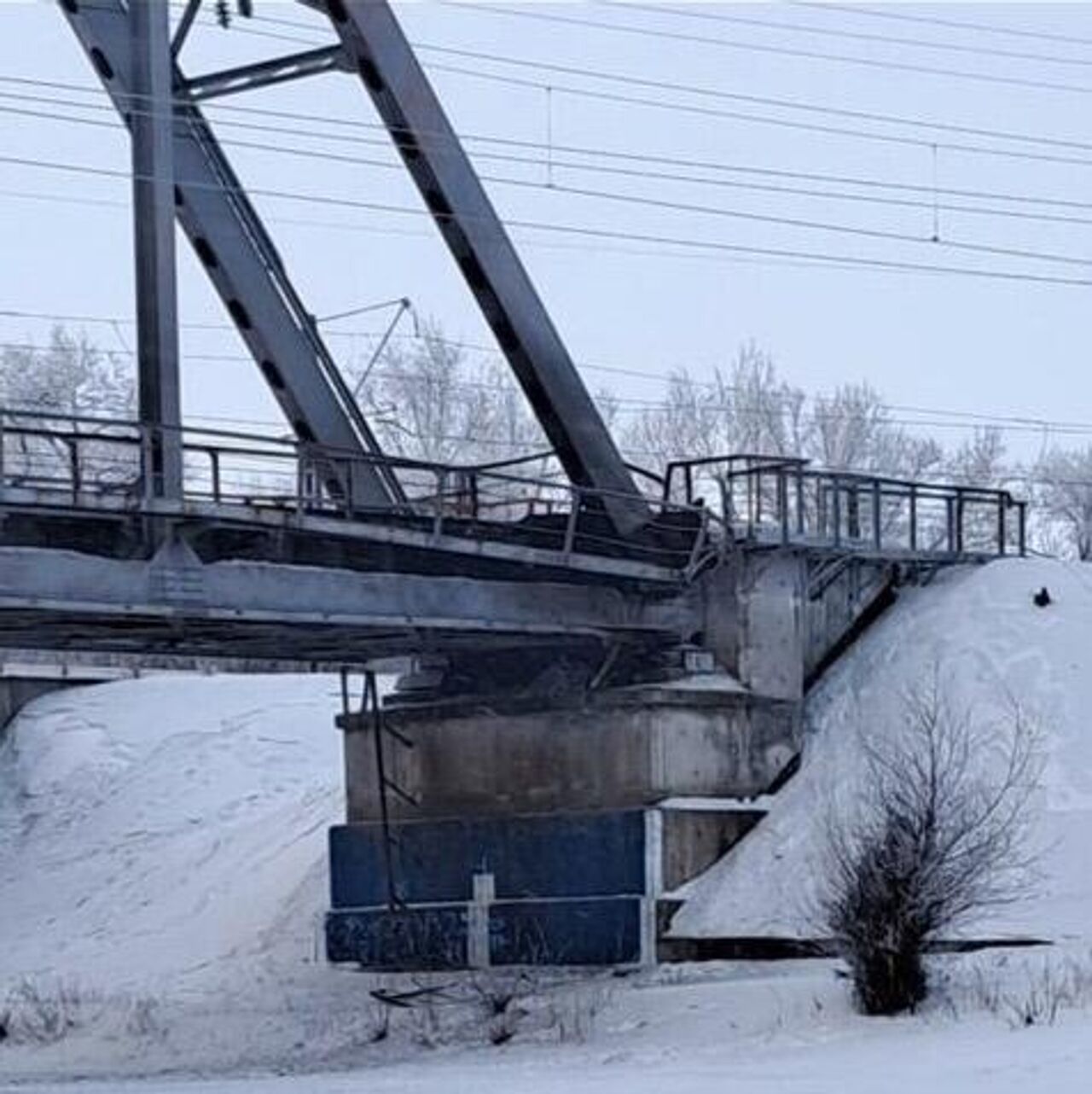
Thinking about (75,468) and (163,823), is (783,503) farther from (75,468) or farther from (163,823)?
(163,823)

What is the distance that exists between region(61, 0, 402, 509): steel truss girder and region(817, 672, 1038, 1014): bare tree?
8.01 meters

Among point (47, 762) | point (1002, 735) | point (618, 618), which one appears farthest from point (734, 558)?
point (47, 762)

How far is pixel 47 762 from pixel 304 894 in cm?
1660

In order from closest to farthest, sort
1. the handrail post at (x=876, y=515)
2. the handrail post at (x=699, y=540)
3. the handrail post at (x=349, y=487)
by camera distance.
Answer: the handrail post at (x=349, y=487)
the handrail post at (x=699, y=540)
the handrail post at (x=876, y=515)

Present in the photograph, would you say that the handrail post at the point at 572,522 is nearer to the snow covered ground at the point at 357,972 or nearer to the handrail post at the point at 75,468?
the snow covered ground at the point at 357,972

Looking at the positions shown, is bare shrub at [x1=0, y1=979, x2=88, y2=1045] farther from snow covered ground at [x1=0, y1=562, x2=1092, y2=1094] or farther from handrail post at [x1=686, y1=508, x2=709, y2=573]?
handrail post at [x1=686, y1=508, x2=709, y2=573]

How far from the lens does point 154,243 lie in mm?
30938

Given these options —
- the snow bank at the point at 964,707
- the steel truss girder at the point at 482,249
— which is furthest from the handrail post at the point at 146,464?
the snow bank at the point at 964,707

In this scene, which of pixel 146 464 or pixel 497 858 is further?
pixel 497 858

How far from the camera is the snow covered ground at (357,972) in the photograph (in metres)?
24.1

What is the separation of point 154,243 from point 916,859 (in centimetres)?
1168

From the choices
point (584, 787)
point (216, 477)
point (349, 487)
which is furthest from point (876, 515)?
point (216, 477)

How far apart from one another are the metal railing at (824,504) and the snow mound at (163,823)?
31.1 feet

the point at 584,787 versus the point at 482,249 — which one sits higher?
the point at 482,249
